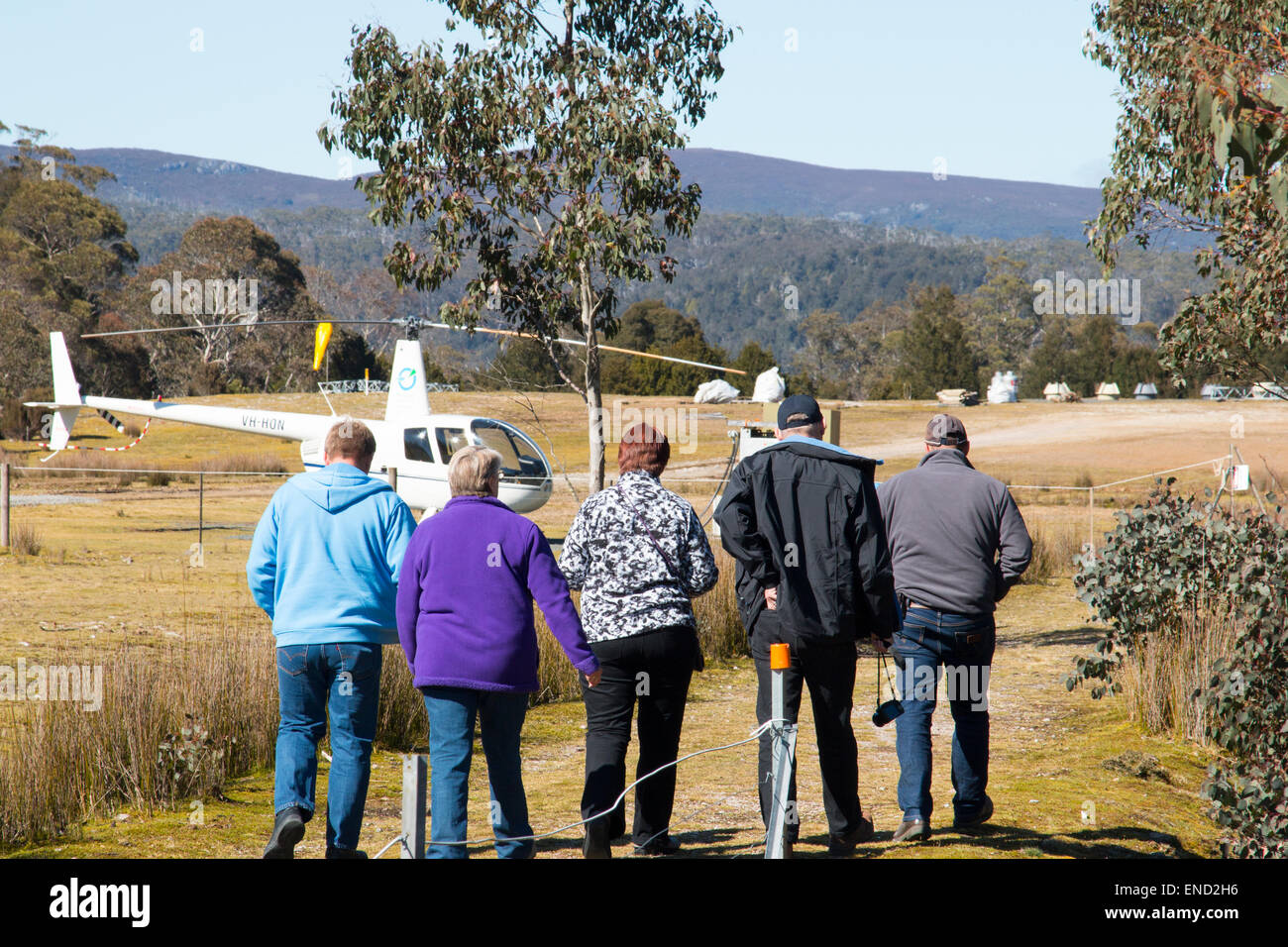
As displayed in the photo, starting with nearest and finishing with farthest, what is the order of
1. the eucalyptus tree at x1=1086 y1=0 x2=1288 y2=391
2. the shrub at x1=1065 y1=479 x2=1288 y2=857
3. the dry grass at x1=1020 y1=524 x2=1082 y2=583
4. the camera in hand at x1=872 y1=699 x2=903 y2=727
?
the camera in hand at x1=872 y1=699 x2=903 y2=727, the shrub at x1=1065 y1=479 x2=1288 y2=857, the eucalyptus tree at x1=1086 y1=0 x2=1288 y2=391, the dry grass at x1=1020 y1=524 x2=1082 y2=583

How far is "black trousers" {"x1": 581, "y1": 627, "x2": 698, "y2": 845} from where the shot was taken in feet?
16.5

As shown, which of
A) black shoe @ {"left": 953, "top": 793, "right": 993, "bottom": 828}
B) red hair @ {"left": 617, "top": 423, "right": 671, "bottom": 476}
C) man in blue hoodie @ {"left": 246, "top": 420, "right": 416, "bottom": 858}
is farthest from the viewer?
black shoe @ {"left": 953, "top": 793, "right": 993, "bottom": 828}

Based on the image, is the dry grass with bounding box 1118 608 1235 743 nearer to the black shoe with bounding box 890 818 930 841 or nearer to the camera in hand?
the black shoe with bounding box 890 818 930 841

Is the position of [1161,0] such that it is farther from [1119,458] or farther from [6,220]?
[6,220]

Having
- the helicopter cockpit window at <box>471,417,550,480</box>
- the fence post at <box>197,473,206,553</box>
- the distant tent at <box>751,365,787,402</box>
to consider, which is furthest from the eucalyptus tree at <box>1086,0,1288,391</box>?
the distant tent at <box>751,365,787,402</box>

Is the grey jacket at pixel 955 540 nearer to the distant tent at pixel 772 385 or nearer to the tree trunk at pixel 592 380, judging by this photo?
the tree trunk at pixel 592 380

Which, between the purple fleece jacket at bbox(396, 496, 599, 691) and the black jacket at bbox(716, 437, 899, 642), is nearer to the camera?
the purple fleece jacket at bbox(396, 496, 599, 691)

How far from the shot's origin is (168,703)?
676 centimetres

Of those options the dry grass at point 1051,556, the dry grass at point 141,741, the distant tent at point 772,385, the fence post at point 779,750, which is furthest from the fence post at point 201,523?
the distant tent at point 772,385

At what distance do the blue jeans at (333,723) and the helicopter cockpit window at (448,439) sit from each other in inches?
560

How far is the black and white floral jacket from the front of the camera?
199 inches

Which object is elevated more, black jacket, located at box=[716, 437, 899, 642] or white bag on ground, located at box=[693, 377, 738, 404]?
white bag on ground, located at box=[693, 377, 738, 404]

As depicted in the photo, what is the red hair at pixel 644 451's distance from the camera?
5.18 m

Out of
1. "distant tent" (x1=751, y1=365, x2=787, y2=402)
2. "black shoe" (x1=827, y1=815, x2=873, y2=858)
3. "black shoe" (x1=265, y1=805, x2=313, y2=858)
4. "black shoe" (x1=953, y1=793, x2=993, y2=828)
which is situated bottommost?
"black shoe" (x1=953, y1=793, x2=993, y2=828)
